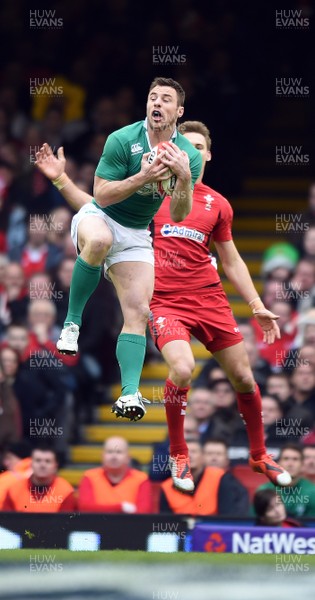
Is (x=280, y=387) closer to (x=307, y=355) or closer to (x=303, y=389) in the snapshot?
(x=303, y=389)

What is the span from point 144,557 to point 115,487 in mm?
2132

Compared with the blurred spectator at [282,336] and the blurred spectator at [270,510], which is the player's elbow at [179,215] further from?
the blurred spectator at [282,336]

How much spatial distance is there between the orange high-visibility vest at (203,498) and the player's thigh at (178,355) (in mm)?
2023

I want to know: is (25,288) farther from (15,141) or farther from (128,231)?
(128,231)

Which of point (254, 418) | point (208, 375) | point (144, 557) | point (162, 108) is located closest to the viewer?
point (162, 108)

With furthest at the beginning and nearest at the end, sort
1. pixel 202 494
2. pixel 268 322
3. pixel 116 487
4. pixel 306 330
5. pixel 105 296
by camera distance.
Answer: pixel 105 296 < pixel 306 330 < pixel 116 487 < pixel 202 494 < pixel 268 322

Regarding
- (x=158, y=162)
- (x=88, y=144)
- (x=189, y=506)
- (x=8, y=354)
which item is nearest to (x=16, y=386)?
(x=8, y=354)

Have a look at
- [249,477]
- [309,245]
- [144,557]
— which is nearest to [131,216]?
[144,557]

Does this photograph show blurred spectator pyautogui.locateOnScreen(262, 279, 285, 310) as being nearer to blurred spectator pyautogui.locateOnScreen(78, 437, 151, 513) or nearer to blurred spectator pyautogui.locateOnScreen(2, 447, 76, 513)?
blurred spectator pyautogui.locateOnScreen(78, 437, 151, 513)

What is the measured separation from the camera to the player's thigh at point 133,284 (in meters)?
9.06

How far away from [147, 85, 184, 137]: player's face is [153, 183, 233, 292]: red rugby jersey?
96cm

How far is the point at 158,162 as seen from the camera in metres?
8.62

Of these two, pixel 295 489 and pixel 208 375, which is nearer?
pixel 295 489

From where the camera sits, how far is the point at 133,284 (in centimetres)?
910
